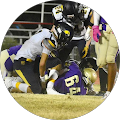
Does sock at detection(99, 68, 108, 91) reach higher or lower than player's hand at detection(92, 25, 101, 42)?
lower

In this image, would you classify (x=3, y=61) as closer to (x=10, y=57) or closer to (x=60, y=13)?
(x=10, y=57)

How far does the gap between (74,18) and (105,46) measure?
33cm

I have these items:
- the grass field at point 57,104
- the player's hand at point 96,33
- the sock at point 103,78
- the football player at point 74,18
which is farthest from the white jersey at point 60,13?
the grass field at point 57,104

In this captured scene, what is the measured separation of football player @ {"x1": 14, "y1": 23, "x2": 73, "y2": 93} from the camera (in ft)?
5.82

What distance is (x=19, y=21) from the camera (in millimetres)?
1839

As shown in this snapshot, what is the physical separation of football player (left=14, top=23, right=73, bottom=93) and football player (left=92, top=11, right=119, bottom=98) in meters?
0.23

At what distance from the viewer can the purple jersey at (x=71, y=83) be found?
5.98 feet

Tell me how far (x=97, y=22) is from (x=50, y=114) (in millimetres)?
806

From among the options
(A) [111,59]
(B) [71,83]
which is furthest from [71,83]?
(A) [111,59]

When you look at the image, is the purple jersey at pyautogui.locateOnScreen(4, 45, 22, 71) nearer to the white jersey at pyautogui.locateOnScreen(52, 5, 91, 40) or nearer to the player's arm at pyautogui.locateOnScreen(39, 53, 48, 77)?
the player's arm at pyautogui.locateOnScreen(39, 53, 48, 77)

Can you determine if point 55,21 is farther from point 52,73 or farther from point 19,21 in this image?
point 52,73

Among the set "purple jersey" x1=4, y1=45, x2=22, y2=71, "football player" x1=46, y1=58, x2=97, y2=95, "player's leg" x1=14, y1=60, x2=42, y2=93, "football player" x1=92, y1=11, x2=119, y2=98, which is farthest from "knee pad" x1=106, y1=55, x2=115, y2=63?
"purple jersey" x1=4, y1=45, x2=22, y2=71

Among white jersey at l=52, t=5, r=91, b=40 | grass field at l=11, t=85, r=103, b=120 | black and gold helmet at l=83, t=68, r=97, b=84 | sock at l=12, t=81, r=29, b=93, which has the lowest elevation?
grass field at l=11, t=85, r=103, b=120

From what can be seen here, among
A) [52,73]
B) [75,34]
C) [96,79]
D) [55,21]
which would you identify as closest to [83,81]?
[96,79]
